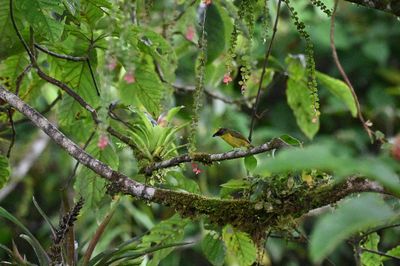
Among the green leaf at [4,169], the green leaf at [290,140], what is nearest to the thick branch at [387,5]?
the green leaf at [290,140]

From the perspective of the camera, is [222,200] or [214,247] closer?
[222,200]

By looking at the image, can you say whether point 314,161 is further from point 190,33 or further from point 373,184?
point 190,33

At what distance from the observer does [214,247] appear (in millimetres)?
1381

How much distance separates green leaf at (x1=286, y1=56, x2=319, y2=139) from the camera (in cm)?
173

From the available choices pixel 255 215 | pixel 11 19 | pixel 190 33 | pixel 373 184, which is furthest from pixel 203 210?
pixel 190 33

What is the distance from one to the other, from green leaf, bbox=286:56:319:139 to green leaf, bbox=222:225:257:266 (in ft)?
1.84

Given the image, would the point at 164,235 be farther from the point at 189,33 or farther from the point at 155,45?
the point at 189,33

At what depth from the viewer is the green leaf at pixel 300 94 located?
1.73 m

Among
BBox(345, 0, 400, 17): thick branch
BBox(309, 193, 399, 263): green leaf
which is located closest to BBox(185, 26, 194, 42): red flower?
BBox(345, 0, 400, 17): thick branch

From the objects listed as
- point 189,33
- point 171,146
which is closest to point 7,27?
point 171,146

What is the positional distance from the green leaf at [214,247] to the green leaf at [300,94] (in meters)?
0.50

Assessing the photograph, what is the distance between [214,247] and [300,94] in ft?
1.87

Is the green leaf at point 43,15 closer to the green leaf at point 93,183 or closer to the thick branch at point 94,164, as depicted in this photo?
the thick branch at point 94,164

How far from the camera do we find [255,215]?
1112 mm
